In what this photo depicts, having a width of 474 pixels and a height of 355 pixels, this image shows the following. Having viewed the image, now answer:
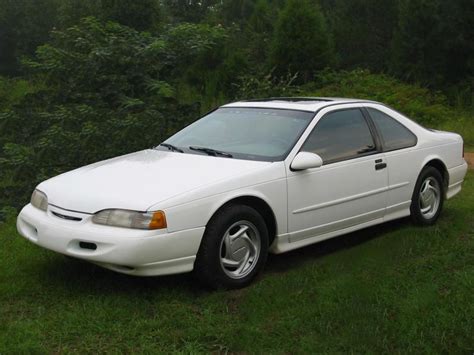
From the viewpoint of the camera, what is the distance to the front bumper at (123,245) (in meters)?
4.14

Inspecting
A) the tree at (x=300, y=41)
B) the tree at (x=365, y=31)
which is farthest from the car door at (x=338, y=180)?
the tree at (x=365, y=31)

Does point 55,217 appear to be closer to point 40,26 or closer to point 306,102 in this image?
point 306,102

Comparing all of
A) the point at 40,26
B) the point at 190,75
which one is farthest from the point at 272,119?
the point at 40,26

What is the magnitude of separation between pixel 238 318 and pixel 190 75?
16956 millimetres

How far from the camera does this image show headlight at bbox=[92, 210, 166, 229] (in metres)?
4.17

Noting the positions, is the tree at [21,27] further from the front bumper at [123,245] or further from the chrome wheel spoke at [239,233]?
the chrome wheel spoke at [239,233]

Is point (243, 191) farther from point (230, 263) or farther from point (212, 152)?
point (212, 152)

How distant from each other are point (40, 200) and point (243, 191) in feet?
4.83

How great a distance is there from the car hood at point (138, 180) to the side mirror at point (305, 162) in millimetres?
228

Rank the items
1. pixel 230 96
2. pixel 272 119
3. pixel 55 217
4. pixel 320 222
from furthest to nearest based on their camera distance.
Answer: pixel 230 96 < pixel 272 119 < pixel 320 222 < pixel 55 217

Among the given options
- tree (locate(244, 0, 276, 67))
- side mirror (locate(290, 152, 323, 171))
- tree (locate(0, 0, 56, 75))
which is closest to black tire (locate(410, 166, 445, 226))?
side mirror (locate(290, 152, 323, 171))

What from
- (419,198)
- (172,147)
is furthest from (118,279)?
(419,198)

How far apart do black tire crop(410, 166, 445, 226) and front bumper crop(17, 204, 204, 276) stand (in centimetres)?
262

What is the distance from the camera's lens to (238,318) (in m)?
4.11
